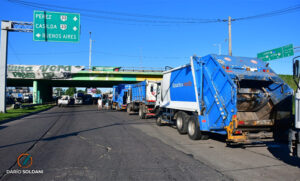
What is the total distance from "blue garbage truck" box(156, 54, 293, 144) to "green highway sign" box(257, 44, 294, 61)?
41.0 feet

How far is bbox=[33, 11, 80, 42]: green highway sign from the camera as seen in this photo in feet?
55.9

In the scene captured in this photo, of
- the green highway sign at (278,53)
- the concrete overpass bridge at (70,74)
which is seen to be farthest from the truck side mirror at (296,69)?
the concrete overpass bridge at (70,74)

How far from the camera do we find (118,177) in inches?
182

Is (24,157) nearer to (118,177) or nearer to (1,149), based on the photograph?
(1,149)

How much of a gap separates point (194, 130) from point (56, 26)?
1407 centimetres

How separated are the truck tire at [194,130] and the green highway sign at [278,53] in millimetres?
14503

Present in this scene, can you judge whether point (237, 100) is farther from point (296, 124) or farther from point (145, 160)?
point (145, 160)

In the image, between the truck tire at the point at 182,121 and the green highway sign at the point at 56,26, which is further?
the green highway sign at the point at 56,26

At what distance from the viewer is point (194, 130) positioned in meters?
8.74

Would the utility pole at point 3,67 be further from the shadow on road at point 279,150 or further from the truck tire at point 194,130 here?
the shadow on road at point 279,150

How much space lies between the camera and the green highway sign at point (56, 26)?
1703cm

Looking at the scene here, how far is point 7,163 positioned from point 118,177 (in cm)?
300

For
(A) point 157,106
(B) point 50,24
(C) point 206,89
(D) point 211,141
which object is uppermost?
(B) point 50,24

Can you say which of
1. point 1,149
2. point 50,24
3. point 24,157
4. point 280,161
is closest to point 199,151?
point 280,161
